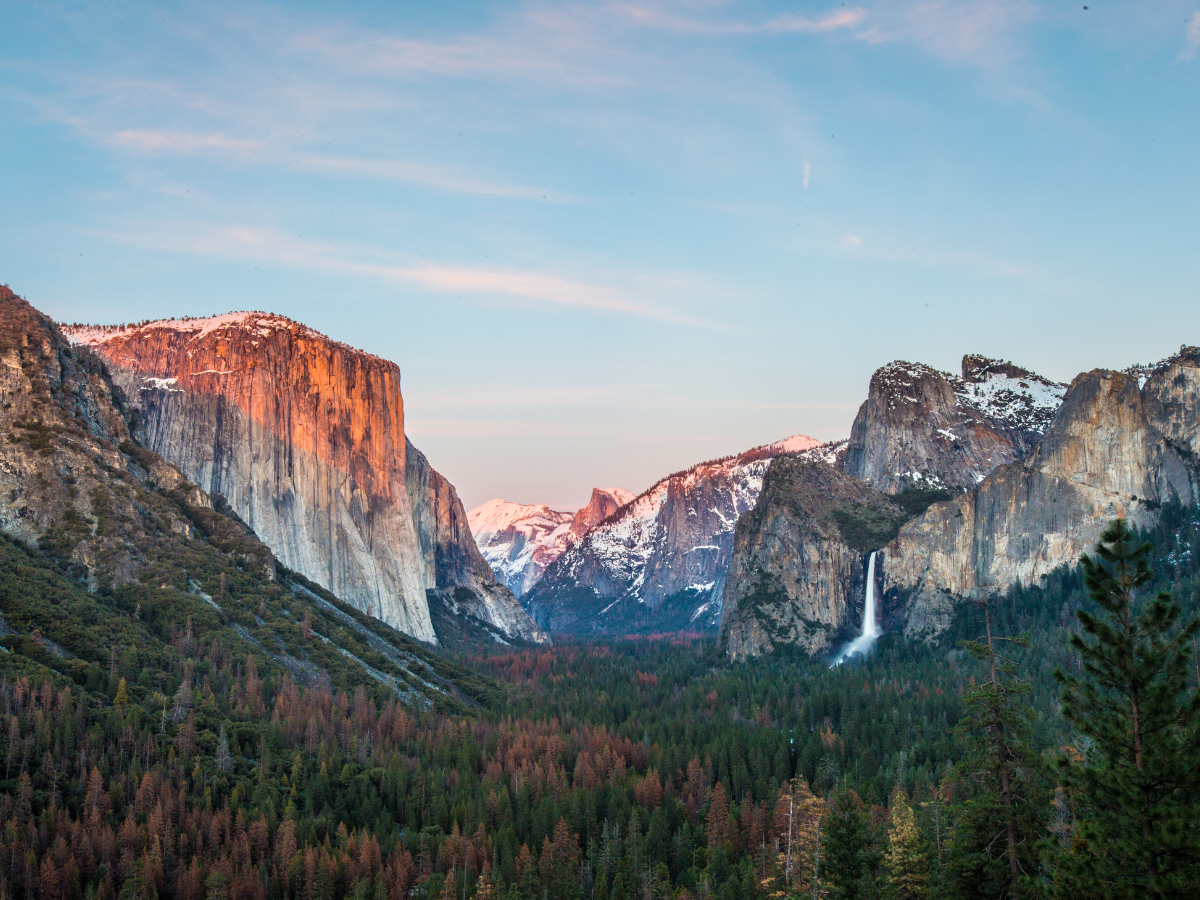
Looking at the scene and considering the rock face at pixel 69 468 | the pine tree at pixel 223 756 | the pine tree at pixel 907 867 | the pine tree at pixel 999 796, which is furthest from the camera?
the rock face at pixel 69 468

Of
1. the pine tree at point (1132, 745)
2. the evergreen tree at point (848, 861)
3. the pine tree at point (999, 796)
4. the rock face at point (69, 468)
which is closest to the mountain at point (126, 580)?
the rock face at point (69, 468)

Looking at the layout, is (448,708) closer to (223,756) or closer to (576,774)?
(576,774)

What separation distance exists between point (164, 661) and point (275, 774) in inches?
1136

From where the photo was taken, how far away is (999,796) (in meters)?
31.6

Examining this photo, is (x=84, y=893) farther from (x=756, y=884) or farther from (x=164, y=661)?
(x=164, y=661)

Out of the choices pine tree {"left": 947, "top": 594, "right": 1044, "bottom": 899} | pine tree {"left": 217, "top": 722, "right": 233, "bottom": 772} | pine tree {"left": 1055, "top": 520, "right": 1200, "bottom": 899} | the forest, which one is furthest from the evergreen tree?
pine tree {"left": 217, "top": 722, "right": 233, "bottom": 772}

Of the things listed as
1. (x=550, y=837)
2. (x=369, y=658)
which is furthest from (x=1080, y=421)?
(x=550, y=837)

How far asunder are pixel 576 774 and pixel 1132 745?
79.3 metres

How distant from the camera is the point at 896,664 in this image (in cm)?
17625

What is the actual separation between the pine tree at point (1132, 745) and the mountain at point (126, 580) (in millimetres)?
93078

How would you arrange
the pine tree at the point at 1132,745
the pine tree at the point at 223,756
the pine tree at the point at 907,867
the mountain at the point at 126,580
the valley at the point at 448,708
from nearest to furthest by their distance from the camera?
1. the pine tree at the point at 1132,745
2. the valley at the point at 448,708
3. the pine tree at the point at 907,867
4. the pine tree at the point at 223,756
5. the mountain at the point at 126,580

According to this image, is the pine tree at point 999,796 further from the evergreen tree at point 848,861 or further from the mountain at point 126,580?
the mountain at point 126,580

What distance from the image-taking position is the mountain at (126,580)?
10706 centimetres

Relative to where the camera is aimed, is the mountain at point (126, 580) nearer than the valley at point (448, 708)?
No
